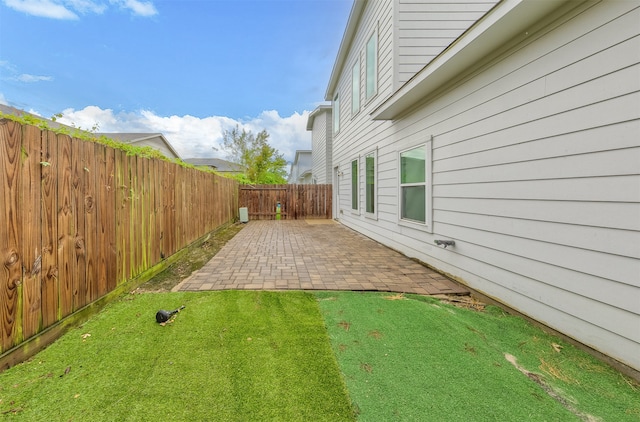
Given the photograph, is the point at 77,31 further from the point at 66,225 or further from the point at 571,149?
the point at 571,149

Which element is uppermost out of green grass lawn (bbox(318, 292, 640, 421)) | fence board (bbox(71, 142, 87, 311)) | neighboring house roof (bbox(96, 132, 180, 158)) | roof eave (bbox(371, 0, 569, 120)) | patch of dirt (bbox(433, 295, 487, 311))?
neighboring house roof (bbox(96, 132, 180, 158))

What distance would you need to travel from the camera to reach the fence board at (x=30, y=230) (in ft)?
6.00

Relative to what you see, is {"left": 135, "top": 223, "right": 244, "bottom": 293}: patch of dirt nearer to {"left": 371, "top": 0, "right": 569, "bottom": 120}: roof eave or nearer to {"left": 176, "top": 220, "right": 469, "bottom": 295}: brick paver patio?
{"left": 176, "top": 220, "right": 469, "bottom": 295}: brick paver patio

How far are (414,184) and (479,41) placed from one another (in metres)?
2.31

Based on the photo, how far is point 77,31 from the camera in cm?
878

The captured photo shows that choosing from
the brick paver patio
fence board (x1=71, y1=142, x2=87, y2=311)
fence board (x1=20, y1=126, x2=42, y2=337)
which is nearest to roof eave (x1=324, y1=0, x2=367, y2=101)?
the brick paver patio

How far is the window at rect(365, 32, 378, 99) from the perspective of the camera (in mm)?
6199

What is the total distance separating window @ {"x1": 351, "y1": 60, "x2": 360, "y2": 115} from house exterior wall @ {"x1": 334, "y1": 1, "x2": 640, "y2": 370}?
433 cm

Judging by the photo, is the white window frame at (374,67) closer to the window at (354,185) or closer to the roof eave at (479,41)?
the window at (354,185)

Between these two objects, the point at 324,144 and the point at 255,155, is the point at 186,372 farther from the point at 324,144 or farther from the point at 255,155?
the point at 255,155

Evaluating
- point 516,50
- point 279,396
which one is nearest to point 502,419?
point 279,396

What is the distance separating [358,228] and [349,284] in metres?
4.55

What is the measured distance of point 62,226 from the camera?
216 centimetres

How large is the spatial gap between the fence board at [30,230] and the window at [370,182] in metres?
5.68
